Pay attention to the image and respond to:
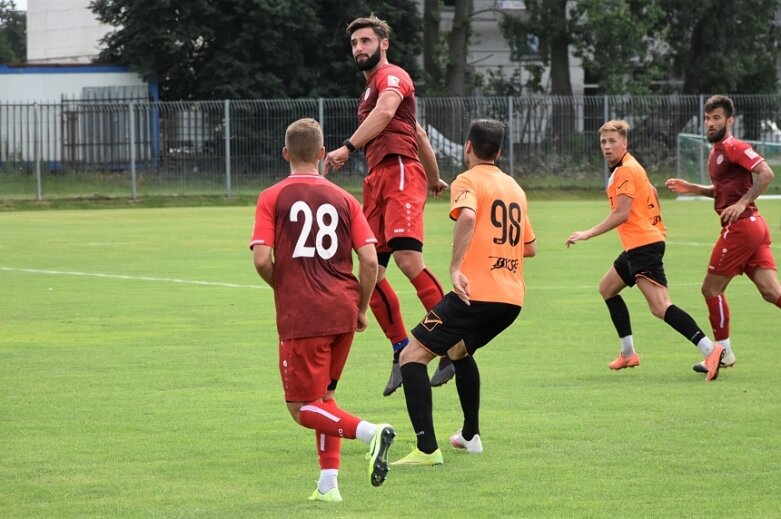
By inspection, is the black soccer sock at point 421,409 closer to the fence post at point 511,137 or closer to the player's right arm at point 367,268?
the player's right arm at point 367,268

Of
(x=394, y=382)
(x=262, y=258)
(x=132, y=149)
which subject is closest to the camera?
(x=262, y=258)

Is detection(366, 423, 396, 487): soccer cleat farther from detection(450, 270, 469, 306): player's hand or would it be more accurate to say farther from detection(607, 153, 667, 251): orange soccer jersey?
detection(607, 153, 667, 251): orange soccer jersey

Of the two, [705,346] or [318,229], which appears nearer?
[318,229]

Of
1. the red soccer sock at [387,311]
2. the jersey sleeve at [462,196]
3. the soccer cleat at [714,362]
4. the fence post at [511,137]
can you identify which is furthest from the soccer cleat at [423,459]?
the fence post at [511,137]

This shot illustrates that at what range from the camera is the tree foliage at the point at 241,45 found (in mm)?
44906

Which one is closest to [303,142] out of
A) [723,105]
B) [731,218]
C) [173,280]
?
[723,105]

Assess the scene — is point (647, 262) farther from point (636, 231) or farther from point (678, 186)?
point (678, 186)

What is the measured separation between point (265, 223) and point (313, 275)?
12.7 inches

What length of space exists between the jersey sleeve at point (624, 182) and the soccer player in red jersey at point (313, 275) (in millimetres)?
4575

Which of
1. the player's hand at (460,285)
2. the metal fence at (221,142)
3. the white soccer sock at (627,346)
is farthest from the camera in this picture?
the metal fence at (221,142)

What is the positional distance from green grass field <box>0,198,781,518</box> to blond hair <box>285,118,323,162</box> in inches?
63.1

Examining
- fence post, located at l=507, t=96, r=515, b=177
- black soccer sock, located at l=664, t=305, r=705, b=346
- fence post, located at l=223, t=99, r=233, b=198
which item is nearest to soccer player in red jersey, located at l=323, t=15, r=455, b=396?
black soccer sock, located at l=664, t=305, r=705, b=346

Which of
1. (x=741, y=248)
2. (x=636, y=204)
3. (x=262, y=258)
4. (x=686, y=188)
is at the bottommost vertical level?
(x=741, y=248)

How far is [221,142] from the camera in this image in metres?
39.1
